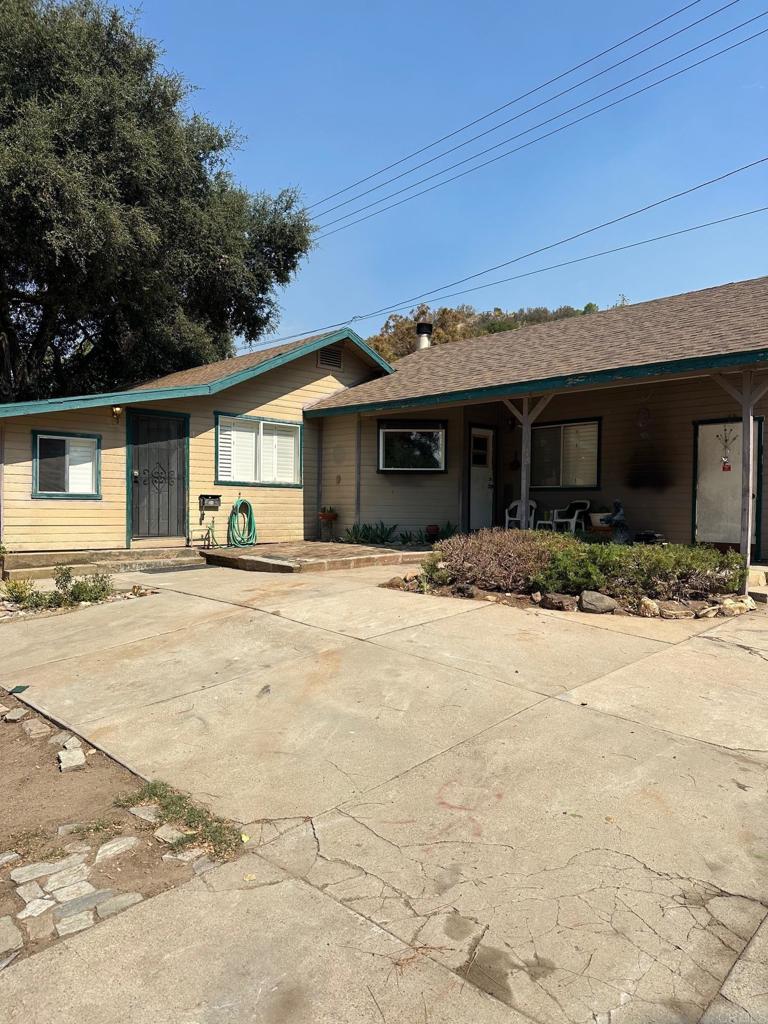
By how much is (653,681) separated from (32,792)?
13.0 feet

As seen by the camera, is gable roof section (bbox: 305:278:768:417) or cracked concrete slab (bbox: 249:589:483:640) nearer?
cracked concrete slab (bbox: 249:589:483:640)

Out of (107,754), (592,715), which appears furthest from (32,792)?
(592,715)

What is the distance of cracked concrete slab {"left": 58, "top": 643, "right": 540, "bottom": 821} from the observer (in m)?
3.40

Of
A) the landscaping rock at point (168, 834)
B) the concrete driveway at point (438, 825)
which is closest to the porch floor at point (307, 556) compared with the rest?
the concrete driveway at point (438, 825)

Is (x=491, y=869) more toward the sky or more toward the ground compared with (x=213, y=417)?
more toward the ground

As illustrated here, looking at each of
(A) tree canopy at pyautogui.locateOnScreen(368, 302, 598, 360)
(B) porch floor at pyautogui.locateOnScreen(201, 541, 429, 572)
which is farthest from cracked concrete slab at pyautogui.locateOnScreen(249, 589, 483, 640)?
(A) tree canopy at pyautogui.locateOnScreen(368, 302, 598, 360)

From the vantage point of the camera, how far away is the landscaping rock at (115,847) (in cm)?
281

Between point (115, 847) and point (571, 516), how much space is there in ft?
34.7

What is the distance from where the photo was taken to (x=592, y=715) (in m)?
4.07

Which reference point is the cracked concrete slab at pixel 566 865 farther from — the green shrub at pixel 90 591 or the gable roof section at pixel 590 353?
the gable roof section at pixel 590 353

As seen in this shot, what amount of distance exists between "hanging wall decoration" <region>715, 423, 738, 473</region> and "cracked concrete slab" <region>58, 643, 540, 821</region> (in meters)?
7.62

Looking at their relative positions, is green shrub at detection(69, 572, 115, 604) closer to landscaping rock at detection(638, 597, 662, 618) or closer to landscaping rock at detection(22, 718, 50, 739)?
landscaping rock at detection(22, 718, 50, 739)

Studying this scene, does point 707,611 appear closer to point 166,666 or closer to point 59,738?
point 166,666

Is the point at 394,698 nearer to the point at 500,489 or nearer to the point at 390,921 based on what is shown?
the point at 390,921
